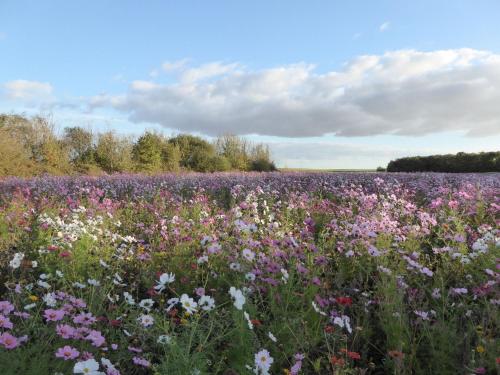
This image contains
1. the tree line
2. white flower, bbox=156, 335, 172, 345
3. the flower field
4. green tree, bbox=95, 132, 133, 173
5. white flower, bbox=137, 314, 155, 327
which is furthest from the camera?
green tree, bbox=95, 132, 133, 173

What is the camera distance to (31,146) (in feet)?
83.6

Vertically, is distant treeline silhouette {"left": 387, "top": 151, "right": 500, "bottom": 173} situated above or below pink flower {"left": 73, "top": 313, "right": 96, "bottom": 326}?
above

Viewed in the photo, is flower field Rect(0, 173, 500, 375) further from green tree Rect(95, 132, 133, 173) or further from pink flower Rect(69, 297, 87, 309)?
green tree Rect(95, 132, 133, 173)

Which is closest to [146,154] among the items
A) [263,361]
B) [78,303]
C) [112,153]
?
[112,153]

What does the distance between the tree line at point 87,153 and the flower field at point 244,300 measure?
17.5 meters

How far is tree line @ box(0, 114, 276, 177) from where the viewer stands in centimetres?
2217

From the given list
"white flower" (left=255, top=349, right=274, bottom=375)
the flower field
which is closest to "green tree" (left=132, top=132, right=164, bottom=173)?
the flower field

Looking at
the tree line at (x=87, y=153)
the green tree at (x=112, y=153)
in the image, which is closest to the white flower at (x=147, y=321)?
the tree line at (x=87, y=153)

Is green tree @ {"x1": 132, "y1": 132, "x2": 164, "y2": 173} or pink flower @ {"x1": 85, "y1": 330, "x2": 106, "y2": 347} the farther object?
green tree @ {"x1": 132, "y1": 132, "x2": 164, "y2": 173}

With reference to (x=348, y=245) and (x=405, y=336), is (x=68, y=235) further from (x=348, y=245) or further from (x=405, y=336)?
(x=405, y=336)

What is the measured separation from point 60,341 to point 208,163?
1109 inches

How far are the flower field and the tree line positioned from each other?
57.4ft

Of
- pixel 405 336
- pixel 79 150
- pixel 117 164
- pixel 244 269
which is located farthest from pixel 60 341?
pixel 79 150

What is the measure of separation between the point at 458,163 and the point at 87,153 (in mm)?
22543
